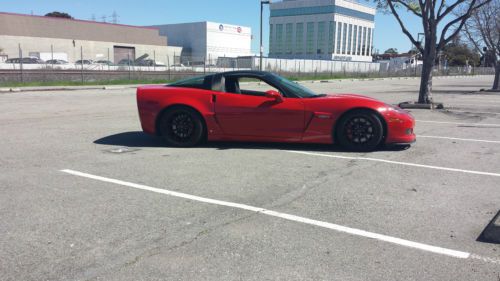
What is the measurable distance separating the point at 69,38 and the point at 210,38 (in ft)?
124

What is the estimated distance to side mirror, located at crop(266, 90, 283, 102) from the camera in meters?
6.91

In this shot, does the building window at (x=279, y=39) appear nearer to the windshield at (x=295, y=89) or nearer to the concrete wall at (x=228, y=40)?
the concrete wall at (x=228, y=40)

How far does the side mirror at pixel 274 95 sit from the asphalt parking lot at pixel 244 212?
32.8 inches

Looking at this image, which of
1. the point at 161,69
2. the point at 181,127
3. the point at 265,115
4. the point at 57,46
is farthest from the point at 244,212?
the point at 57,46

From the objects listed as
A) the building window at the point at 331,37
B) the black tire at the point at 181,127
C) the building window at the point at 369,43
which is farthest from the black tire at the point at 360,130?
the building window at the point at 369,43

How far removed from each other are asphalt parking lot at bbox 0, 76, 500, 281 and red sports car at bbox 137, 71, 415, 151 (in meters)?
0.28

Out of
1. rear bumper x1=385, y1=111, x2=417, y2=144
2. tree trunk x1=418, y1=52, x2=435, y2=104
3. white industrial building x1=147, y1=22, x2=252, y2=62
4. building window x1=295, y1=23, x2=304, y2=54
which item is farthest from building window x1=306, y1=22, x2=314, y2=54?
rear bumper x1=385, y1=111, x2=417, y2=144

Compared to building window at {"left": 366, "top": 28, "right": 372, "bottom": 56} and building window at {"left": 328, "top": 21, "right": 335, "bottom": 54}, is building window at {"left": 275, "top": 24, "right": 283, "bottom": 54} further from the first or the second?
building window at {"left": 366, "top": 28, "right": 372, "bottom": 56}

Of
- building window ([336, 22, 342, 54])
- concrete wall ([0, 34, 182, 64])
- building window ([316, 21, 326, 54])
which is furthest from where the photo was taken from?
building window ([316, 21, 326, 54])

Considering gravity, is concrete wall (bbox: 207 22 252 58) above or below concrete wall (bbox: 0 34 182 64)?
above

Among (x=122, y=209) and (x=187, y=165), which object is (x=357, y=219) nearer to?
(x=122, y=209)

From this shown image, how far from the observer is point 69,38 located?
65.4 m

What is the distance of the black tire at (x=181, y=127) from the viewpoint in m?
7.24

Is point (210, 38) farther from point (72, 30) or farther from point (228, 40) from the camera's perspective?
point (72, 30)
